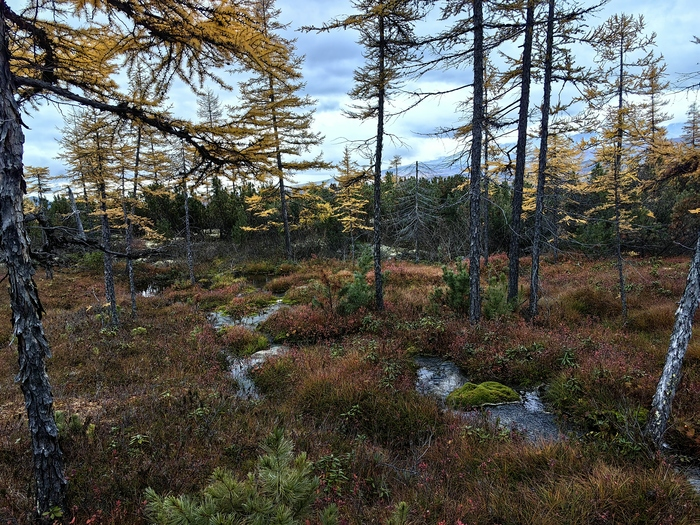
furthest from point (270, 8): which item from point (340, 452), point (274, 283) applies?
point (340, 452)

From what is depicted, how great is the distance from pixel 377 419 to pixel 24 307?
5.13 m

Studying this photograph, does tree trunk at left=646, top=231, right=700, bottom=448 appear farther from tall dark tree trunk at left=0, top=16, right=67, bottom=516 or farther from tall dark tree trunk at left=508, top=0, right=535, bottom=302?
tall dark tree trunk at left=0, top=16, right=67, bottom=516

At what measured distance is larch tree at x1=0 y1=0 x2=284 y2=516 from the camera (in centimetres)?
293

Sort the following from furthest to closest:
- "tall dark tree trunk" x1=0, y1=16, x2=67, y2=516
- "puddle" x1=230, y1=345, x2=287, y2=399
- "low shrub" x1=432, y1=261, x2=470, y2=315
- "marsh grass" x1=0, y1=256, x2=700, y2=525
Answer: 1. "low shrub" x1=432, y1=261, x2=470, y2=315
2. "puddle" x1=230, y1=345, x2=287, y2=399
3. "marsh grass" x1=0, y1=256, x2=700, y2=525
4. "tall dark tree trunk" x1=0, y1=16, x2=67, y2=516

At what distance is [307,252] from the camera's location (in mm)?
30234

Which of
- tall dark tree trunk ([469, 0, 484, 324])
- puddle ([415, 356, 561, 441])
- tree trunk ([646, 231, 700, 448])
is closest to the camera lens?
tree trunk ([646, 231, 700, 448])

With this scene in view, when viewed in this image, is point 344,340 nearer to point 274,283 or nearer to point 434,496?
point 434,496

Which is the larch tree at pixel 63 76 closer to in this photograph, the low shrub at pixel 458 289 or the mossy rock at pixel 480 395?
the mossy rock at pixel 480 395

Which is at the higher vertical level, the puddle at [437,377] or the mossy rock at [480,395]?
→ the mossy rock at [480,395]

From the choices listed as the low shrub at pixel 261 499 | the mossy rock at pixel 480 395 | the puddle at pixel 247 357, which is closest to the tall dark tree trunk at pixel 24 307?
the low shrub at pixel 261 499

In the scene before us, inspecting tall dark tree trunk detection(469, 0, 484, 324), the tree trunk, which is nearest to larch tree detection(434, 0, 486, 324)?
tall dark tree trunk detection(469, 0, 484, 324)

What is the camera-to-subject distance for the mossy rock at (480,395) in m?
6.73

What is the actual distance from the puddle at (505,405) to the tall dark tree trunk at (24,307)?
5.70 m

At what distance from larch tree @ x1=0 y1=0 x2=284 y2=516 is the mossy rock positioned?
5884 mm
